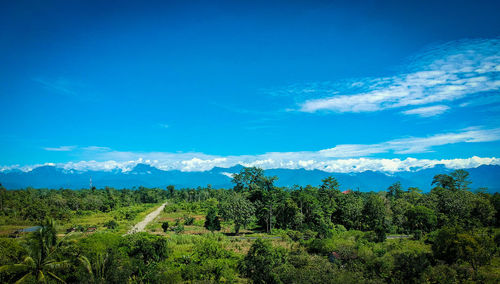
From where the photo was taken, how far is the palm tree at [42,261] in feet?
60.9

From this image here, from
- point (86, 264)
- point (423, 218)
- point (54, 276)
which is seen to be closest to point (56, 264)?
point (54, 276)

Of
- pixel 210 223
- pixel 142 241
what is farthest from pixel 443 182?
pixel 142 241

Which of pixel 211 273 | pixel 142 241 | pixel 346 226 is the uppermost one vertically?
pixel 142 241

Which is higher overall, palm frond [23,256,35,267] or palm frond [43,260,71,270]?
palm frond [23,256,35,267]

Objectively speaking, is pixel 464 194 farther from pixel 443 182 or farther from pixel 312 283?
pixel 312 283

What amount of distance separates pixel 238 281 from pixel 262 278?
7.75 feet

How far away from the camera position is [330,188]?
52.0 metres

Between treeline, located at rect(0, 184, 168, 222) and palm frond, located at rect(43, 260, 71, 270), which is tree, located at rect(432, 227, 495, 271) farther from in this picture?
treeline, located at rect(0, 184, 168, 222)

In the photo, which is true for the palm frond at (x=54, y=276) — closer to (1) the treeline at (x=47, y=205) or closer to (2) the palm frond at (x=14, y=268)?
(2) the palm frond at (x=14, y=268)

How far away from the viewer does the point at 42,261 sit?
19.8 meters

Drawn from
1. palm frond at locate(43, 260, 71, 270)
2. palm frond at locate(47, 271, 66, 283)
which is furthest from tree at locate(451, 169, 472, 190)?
palm frond at locate(47, 271, 66, 283)

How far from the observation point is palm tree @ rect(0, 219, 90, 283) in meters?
18.6

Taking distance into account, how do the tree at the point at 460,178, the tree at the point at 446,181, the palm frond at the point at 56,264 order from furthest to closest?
the tree at the point at 446,181 → the tree at the point at 460,178 → the palm frond at the point at 56,264

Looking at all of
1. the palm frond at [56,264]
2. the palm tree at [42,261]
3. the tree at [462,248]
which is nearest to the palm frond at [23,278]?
the palm tree at [42,261]
